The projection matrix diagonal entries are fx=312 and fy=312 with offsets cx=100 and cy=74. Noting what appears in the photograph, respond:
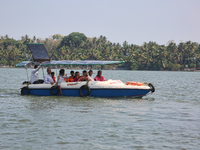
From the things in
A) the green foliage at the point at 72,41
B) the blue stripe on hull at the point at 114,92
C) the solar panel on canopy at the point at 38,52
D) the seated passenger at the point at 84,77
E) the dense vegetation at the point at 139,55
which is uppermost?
the green foliage at the point at 72,41

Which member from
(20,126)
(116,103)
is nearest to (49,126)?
(20,126)

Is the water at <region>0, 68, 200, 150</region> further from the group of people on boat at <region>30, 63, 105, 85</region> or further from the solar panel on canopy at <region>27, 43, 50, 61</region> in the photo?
the solar panel on canopy at <region>27, 43, 50, 61</region>

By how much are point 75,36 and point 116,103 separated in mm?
155536

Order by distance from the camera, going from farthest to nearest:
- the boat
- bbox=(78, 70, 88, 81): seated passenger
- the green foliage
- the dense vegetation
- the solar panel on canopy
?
1. the green foliage
2. the dense vegetation
3. the solar panel on canopy
4. bbox=(78, 70, 88, 81): seated passenger
5. the boat

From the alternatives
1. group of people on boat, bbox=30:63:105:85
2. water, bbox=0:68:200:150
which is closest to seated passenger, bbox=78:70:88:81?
group of people on boat, bbox=30:63:105:85

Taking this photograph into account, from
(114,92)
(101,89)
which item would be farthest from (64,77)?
(114,92)

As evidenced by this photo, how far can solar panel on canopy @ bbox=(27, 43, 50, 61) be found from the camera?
56.6 ft

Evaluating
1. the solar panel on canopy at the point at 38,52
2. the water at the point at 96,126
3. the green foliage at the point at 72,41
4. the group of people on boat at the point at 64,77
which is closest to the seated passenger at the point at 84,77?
the group of people on boat at the point at 64,77

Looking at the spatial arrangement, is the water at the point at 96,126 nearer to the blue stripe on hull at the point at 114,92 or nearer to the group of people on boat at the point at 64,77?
the blue stripe on hull at the point at 114,92

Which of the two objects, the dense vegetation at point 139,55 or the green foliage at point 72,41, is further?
the green foliage at point 72,41

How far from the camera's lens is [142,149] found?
7812 mm

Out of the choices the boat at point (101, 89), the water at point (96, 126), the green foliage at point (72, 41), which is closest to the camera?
the water at point (96, 126)

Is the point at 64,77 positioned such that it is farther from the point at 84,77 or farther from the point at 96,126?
the point at 96,126

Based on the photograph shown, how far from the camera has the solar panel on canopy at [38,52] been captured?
679 inches
